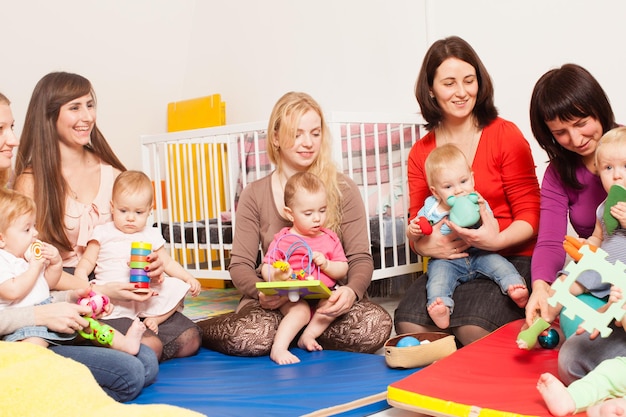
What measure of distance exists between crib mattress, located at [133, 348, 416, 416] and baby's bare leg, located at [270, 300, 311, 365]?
35 mm

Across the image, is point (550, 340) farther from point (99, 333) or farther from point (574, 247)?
point (99, 333)

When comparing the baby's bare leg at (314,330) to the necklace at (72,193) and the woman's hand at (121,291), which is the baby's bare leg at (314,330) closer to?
the woman's hand at (121,291)

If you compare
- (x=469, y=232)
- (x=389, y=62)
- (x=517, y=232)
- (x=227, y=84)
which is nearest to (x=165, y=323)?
(x=469, y=232)

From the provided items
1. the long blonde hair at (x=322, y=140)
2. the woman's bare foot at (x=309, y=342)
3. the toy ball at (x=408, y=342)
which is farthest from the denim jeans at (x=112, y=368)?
the long blonde hair at (x=322, y=140)

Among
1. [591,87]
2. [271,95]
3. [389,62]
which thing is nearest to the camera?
[591,87]

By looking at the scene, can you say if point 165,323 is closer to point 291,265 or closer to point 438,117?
point 291,265

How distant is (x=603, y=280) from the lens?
5.54 feet

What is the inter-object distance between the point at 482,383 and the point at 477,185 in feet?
2.99

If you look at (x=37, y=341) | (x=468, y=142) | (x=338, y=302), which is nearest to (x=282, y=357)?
(x=338, y=302)

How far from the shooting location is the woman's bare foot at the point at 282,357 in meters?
2.28

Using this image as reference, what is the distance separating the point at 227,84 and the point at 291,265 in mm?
2915

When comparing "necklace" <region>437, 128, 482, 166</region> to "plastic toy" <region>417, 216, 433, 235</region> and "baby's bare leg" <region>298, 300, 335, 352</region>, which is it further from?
"baby's bare leg" <region>298, 300, 335, 352</region>

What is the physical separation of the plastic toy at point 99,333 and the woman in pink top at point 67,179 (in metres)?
0.25

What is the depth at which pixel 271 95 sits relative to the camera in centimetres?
479
